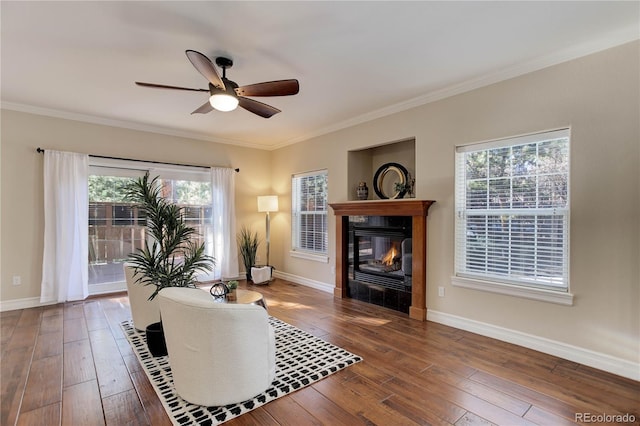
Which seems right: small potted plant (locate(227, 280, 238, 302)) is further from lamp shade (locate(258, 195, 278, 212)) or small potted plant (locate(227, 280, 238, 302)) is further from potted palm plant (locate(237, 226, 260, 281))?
lamp shade (locate(258, 195, 278, 212))

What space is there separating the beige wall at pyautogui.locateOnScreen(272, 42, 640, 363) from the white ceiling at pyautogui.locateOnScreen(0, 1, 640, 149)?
23 centimetres

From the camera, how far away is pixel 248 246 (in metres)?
6.03

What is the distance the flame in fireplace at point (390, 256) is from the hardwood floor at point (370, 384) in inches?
40.3

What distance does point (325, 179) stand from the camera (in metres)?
5.43

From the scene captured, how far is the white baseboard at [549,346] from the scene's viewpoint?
252 cm

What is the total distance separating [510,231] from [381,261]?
179 cm

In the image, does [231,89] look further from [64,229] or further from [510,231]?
[64,229]

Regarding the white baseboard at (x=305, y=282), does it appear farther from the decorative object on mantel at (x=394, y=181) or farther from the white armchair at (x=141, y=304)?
the white armchair at (x=141, y=304)

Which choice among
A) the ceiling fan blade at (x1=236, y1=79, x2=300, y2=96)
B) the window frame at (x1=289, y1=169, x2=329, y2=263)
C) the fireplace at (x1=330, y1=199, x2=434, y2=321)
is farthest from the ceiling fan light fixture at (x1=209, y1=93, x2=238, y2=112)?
the window frame at (x1=289, y1=169, x2=329, y2=263)

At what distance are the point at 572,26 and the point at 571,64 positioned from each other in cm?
48

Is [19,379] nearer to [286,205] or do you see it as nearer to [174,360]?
[174,360]

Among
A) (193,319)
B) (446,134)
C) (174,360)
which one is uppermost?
(446,134)

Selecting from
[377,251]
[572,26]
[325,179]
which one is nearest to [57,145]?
[325,179]

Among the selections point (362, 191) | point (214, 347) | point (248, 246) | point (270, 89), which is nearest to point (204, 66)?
point (270, 89)
